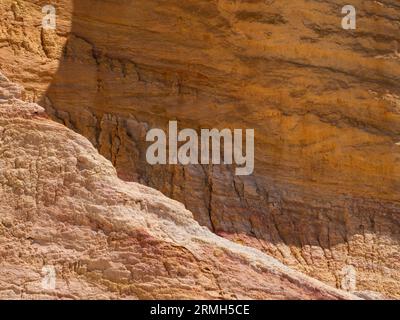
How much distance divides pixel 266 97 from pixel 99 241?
214 inches

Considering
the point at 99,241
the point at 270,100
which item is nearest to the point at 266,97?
the point at 270,100

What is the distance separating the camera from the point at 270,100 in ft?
51.7

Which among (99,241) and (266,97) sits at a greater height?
(266,97)

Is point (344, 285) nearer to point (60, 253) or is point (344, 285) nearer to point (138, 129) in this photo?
point (138, 129)

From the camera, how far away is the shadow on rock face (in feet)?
49.7

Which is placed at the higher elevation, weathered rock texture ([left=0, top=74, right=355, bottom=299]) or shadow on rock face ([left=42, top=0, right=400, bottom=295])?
shadow on rock face ([left=42, top=0, right=400, bottom=295])

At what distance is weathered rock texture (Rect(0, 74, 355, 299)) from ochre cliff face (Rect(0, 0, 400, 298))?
11.3 ft

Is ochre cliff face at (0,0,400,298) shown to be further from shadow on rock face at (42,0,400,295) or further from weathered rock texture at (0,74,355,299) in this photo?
weathered rock texture at (0,74,355,299)

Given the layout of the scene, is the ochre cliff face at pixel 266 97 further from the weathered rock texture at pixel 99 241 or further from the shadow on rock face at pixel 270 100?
the weathered rock texture at pixel 99 241

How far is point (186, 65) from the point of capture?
619 inches

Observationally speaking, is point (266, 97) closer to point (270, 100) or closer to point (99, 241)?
point (270, 100)

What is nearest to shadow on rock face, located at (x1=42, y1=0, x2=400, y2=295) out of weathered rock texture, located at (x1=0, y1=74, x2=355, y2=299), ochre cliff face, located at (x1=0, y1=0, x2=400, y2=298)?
ochre cliff face, located at (x1=0, y1=0, x2=400, y2=298)

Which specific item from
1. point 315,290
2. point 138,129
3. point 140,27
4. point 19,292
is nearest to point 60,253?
point 19,292

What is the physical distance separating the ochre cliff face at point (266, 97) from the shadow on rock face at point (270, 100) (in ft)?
0.05
